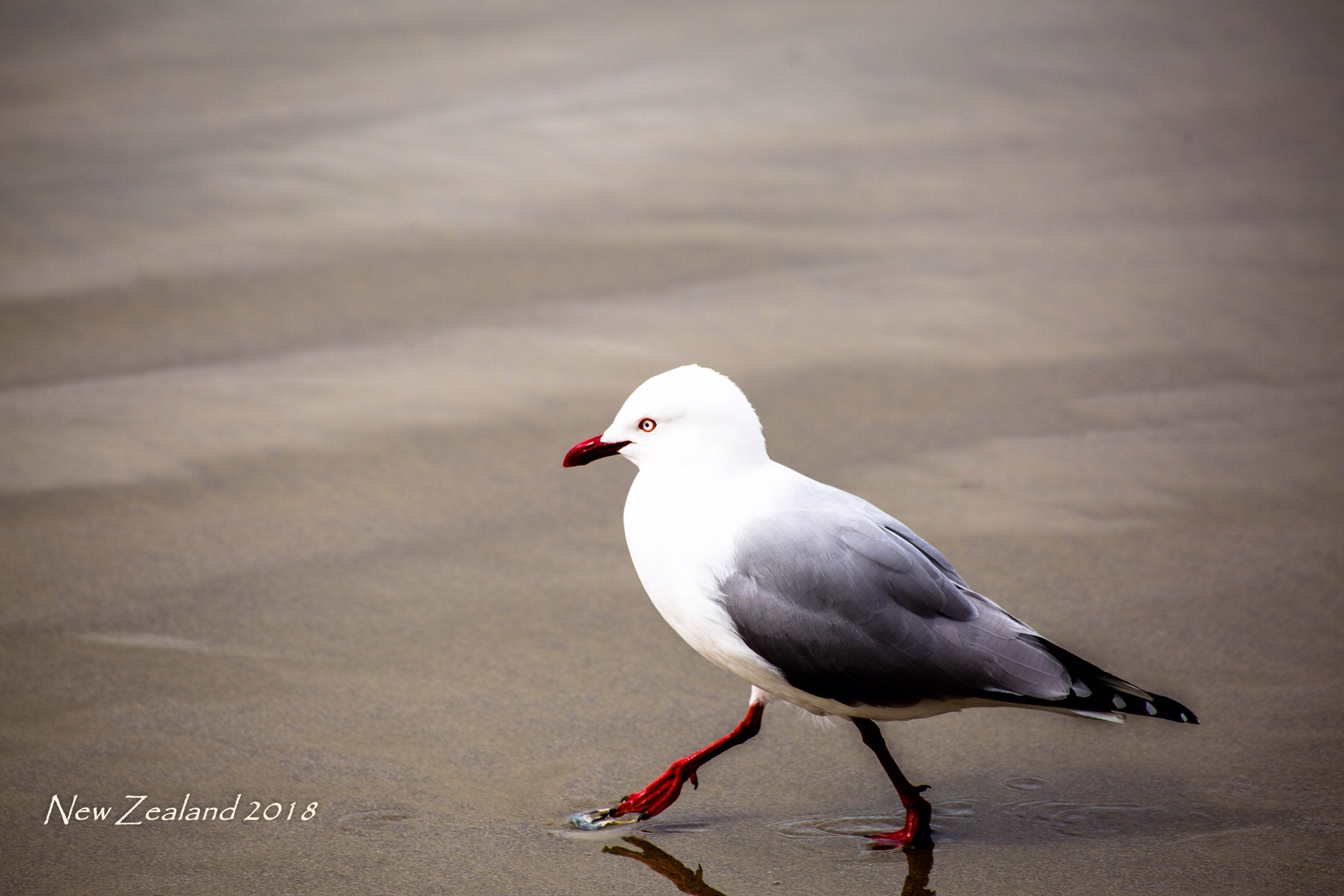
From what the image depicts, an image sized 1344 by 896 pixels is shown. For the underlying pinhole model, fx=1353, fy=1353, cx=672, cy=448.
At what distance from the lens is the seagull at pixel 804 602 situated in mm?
2846

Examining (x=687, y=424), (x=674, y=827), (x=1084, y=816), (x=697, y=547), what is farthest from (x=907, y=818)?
(x=687, y=424)

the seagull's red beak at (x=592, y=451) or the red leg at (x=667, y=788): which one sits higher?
the seagull's red beak at (x=592, y=451)

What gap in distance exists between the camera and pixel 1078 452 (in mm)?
4684

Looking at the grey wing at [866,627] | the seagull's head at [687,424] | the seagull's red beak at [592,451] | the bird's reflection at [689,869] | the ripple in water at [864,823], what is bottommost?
the bird's reflection at [689,869]

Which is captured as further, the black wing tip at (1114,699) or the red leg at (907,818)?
the red leg at (907,818)

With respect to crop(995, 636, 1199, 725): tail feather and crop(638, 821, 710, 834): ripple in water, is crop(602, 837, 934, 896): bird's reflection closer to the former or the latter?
crop(638, 821, 710, 834): ripple in water

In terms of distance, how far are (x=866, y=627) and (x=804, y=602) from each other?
5.6 inches

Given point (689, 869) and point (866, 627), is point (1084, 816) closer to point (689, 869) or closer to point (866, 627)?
point (866, 627)

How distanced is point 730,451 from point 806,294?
2.93m

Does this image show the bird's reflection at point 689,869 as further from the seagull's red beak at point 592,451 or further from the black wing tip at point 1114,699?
the seagull's red beak at point 592,451

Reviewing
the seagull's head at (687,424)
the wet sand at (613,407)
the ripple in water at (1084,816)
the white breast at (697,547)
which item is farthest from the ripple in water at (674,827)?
the seagull's head at (687,424)

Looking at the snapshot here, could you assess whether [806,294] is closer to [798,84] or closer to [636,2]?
[798,84]

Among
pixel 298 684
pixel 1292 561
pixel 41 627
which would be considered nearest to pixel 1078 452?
pixel 1292 561

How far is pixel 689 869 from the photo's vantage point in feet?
9.29
